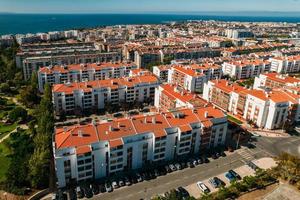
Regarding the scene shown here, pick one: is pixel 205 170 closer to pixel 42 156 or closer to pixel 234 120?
pixel 234 120

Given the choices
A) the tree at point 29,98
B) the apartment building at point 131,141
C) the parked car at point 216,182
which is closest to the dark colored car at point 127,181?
the apartment building at point 131,141

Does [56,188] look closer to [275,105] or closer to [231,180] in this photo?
[231,180]

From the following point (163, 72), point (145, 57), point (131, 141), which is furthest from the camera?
point (145, 57)

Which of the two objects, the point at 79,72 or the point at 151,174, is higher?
the point at 79,72

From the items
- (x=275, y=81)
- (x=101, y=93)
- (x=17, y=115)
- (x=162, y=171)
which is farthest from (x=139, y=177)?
(x=275, y=81)

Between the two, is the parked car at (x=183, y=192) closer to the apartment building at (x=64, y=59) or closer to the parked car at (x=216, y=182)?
the parked car at (x=216, y=182)

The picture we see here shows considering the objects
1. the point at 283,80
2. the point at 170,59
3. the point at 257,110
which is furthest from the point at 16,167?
the point at 170,59
